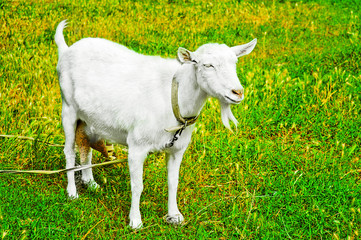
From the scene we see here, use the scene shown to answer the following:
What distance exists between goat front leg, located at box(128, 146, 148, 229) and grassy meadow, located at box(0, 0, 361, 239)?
0.40ft

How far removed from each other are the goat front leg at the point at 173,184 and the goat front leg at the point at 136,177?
27 centimetres

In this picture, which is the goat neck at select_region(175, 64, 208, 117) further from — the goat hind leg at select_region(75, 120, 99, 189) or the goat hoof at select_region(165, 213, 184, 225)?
the goat hind leg at select_region(75, 120, 99, 189)

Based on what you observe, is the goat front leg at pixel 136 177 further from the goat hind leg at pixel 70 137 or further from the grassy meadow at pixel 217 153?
the goat hind leg at pixel 70 137

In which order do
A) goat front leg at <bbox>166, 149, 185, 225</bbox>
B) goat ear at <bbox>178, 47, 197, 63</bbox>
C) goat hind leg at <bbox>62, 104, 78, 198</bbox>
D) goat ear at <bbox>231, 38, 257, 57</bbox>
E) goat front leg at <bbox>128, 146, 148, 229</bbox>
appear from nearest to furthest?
goat ear at <bbox>178, 47, 197, 63</bbox>, goat ear at <bbox>231, 38, 257, 57</bbox>, goat front leg at <bbox>128, 146, 148, 229</bbox>, goat front leg at <bbox>166, 149, 185, 225</bbox>, goat hind leg at <bbox>62, 104, 78, 198</bbox>

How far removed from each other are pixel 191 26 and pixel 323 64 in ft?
8.66

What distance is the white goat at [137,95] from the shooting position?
3320 mm

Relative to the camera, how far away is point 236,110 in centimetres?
573

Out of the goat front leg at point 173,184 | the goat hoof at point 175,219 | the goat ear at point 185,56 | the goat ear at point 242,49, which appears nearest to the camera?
the goat ear at point 185,56

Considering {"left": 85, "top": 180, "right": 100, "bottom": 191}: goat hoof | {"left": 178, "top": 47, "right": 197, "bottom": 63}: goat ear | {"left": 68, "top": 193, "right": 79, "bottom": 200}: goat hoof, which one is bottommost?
{"left": 85, "top": 180, "right": 100, "bottom": 191}: goat hoof

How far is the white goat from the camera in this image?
10.9ft

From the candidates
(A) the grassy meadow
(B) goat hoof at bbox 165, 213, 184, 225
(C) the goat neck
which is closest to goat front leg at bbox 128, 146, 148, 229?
(A) the grassy meadow

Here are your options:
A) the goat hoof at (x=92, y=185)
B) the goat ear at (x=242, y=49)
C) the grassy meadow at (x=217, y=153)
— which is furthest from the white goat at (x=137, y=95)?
the grassy meadow at (x=217, y=153)

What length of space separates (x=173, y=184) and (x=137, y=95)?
881 mm

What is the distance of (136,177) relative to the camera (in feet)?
12.7
